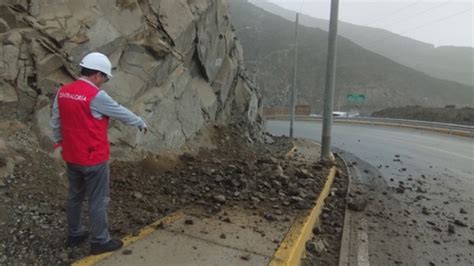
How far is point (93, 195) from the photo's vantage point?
13.1ft

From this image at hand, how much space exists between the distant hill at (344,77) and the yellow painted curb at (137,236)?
68.5 m

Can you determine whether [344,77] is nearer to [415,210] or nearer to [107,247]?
[415,210]

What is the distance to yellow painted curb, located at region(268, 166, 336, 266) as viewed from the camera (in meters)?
4.32

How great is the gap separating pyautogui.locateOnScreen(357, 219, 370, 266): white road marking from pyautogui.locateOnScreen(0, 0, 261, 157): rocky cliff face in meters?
3.62

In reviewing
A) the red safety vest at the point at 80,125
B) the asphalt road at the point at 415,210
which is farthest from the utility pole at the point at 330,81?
the red safety vest at the point at 80,125

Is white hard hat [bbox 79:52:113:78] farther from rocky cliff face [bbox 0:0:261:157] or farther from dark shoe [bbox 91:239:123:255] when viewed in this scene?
rocky cliff face [bbox 0:0:261:157]

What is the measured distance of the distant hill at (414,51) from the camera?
495ft

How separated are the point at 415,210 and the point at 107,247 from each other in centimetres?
569

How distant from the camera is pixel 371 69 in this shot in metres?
96.4

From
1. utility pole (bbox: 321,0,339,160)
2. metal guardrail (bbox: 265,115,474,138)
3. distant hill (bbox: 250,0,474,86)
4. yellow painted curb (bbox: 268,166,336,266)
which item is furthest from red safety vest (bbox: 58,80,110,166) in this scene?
distant hill (bbox: 250,0,474,86)

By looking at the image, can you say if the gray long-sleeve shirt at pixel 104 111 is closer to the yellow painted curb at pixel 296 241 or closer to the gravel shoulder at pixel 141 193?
the gravel shoulder at pixel 141 193

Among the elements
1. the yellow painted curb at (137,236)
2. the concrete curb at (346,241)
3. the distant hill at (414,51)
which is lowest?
the concrete curb at (346,241)

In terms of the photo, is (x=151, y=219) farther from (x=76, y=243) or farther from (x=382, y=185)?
(x=382, y=185)

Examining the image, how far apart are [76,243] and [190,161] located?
3.82 m
